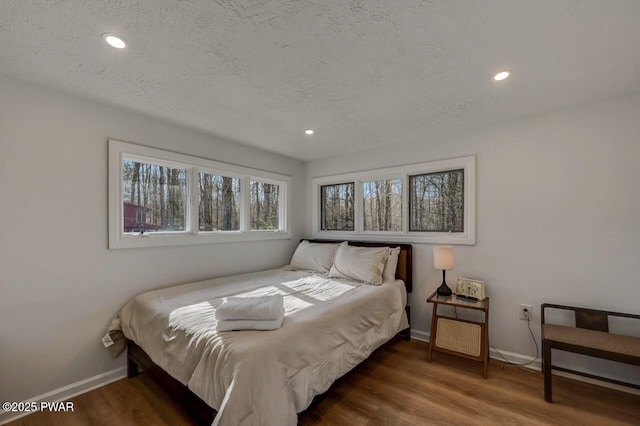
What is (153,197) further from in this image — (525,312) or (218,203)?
(525,312)

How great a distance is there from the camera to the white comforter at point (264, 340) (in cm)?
137

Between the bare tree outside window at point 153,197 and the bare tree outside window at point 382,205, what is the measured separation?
89.8 inches

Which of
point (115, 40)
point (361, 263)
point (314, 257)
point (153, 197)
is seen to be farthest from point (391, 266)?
point (115, 40)

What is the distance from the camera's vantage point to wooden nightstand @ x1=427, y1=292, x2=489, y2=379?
241 cm

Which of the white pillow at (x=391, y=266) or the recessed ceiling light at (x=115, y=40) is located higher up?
the recessed ceiling light at (x=115, y=40)

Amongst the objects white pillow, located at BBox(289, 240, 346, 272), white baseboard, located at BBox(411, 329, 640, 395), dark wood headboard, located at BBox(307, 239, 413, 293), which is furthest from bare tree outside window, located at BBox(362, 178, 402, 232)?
white baseboard, located at BBox(411, 329, 640, 395)

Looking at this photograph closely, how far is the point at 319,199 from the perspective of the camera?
4223 millimetres

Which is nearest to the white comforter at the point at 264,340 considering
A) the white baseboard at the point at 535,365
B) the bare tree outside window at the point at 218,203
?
the bare tree outside window at the point at 218,203

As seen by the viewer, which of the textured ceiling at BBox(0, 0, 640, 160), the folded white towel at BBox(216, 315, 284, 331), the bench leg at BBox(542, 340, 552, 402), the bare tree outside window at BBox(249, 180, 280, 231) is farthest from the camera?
the bare tree outside window at BBox(249, 180, 280, 231)

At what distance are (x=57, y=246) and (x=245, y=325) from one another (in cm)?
166

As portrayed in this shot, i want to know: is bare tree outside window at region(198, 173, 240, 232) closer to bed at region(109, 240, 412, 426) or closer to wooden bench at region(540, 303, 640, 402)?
bed at region(109, 240, 412, 426)

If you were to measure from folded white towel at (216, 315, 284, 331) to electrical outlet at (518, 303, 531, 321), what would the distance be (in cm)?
237

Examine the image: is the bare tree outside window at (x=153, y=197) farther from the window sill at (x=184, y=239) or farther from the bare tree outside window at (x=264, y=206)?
the bare tree outside window at (x=264, y=206)

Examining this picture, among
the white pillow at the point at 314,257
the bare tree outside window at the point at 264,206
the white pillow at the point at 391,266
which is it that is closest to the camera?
the white pillow at the point at 391,266
